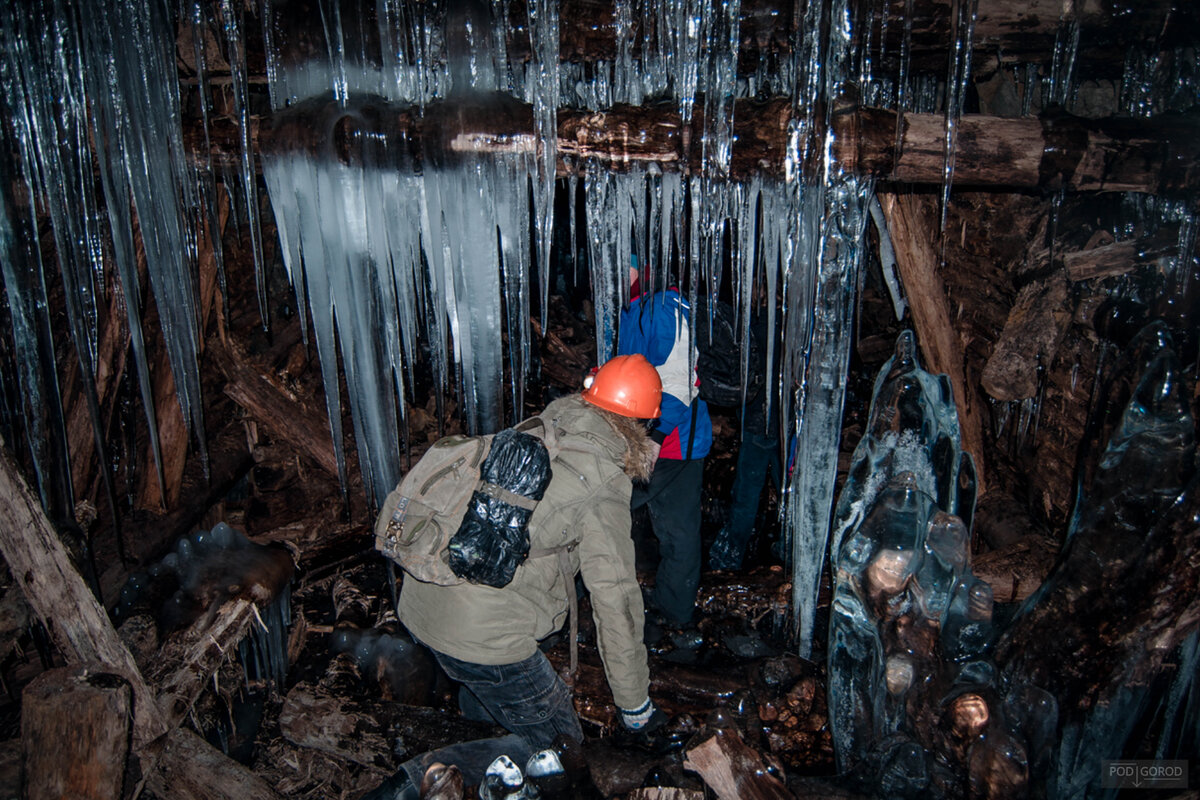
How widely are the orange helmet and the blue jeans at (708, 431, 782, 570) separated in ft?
6.29

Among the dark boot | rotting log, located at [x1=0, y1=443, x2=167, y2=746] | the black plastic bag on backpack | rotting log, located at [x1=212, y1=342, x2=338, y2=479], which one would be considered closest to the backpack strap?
the black plastic bag on backpack

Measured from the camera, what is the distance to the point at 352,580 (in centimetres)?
488

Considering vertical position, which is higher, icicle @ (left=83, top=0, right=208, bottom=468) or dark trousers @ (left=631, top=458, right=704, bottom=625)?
icicle @ (left=83, top=0, right=208, bottom=468)

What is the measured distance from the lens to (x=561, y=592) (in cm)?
284

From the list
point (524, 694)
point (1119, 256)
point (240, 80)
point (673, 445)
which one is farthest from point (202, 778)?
point (1119, 256)

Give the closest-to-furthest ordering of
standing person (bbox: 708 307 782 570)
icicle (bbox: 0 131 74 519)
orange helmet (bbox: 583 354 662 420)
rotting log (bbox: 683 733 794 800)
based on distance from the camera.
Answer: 1. rotting log (bbox: 683 733 794 800)
2. orange helmet (bbox: 583 354 662 420)
3. icicle (bbox: 0 131 74 519)
4. standing person (bbox: 708 307 782 570)

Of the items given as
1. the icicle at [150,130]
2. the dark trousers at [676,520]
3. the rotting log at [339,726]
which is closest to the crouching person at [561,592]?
the rotting log at [339,726]

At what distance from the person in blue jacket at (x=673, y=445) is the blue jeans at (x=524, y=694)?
1.29 meters

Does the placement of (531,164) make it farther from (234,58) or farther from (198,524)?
(198,524)

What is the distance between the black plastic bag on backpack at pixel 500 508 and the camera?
95.3 inches

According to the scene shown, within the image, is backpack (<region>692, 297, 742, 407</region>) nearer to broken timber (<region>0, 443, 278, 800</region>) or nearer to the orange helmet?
the orange helmet

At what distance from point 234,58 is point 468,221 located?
149cm

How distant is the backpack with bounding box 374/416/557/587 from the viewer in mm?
2424

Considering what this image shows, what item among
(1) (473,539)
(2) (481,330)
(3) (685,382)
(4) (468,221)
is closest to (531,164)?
(4) (468,221)
